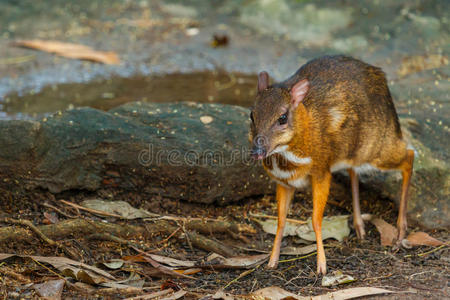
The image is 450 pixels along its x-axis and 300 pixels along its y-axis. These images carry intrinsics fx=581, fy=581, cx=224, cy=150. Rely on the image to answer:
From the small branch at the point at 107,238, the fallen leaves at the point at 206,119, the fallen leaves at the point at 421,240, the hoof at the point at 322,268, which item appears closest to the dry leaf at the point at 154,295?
the small branch at the point at 107,238

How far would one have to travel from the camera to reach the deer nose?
3733mm

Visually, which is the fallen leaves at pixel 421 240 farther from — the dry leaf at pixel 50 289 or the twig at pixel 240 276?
the dry leaf at pixel 50 289

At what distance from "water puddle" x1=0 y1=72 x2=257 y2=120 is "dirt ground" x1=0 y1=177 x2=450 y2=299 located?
2044 millimetres

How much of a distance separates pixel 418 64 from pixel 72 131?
458 centimetres

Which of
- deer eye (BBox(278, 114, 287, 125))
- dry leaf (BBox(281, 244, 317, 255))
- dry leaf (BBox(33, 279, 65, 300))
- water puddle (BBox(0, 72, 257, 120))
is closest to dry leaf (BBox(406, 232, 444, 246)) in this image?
dry leaf (BBox(281, 244, 317, 255))

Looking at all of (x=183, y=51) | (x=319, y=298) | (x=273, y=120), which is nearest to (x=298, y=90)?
(x=273, y=120)

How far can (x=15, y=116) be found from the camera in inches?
246

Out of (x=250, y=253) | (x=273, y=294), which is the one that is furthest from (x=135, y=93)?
(x=273, y=294)

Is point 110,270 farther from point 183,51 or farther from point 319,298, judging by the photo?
point 183,51

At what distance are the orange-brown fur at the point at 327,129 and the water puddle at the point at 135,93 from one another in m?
2.14

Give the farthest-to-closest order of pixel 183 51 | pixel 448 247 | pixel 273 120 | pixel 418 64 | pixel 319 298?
1. pixel 183 51
2. pixel 418 64
3. pixel 448 247
4. pixel 273 120
5. pixel 319 298

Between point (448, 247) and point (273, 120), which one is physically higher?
point (273, 120)

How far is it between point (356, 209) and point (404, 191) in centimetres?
42

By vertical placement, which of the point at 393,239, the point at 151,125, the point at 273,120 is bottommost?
the point at 393,239
